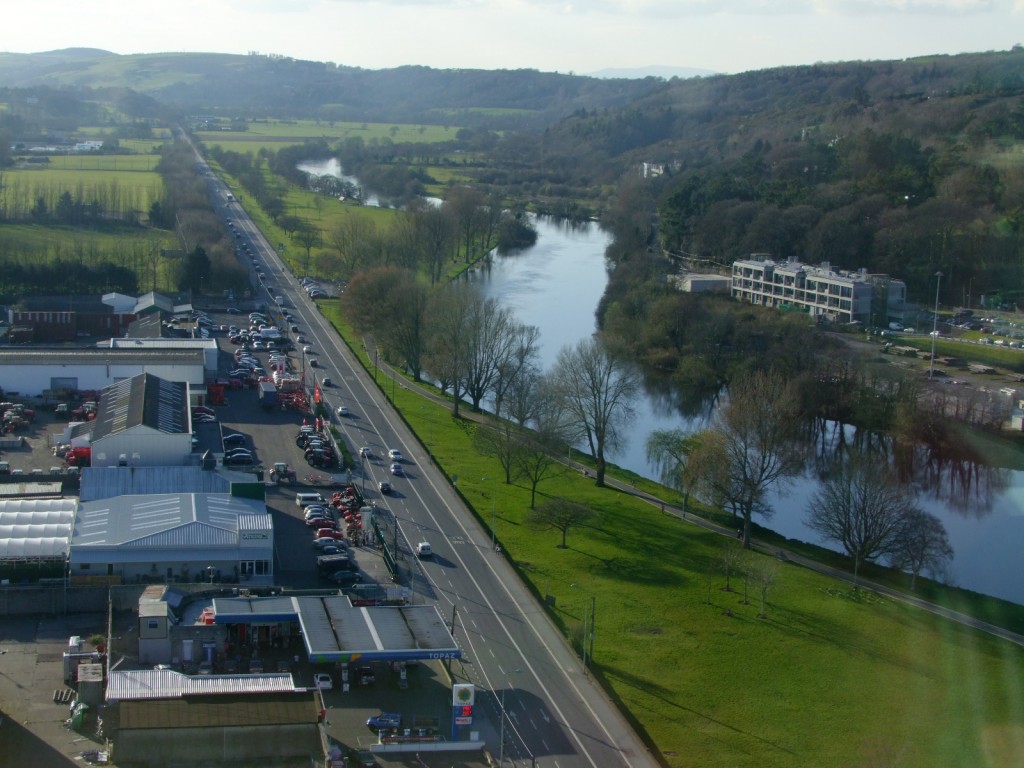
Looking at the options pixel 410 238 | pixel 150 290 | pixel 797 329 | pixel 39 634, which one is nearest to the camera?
pixel 39 634

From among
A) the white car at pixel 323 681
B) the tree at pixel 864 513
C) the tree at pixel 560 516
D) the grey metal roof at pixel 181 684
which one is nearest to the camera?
the grey metal roof at pixel 181 684

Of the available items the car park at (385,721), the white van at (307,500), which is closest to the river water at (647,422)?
the white van at (307,500)

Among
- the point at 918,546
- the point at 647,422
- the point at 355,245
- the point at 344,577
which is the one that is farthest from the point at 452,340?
the point at 355,245

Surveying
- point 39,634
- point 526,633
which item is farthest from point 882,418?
point 39,634

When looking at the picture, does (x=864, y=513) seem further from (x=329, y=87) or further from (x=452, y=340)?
(x=329, y=87)

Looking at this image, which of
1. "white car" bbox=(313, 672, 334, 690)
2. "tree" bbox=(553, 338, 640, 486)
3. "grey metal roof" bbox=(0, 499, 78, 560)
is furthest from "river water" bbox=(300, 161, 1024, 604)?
"grey metal roof" bbox=(0, 499, 78, 560)

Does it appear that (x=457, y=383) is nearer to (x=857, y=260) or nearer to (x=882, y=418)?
(x=882, y=418)

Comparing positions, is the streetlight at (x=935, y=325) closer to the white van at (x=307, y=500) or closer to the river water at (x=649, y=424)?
the river water at (x=649, y=424)
